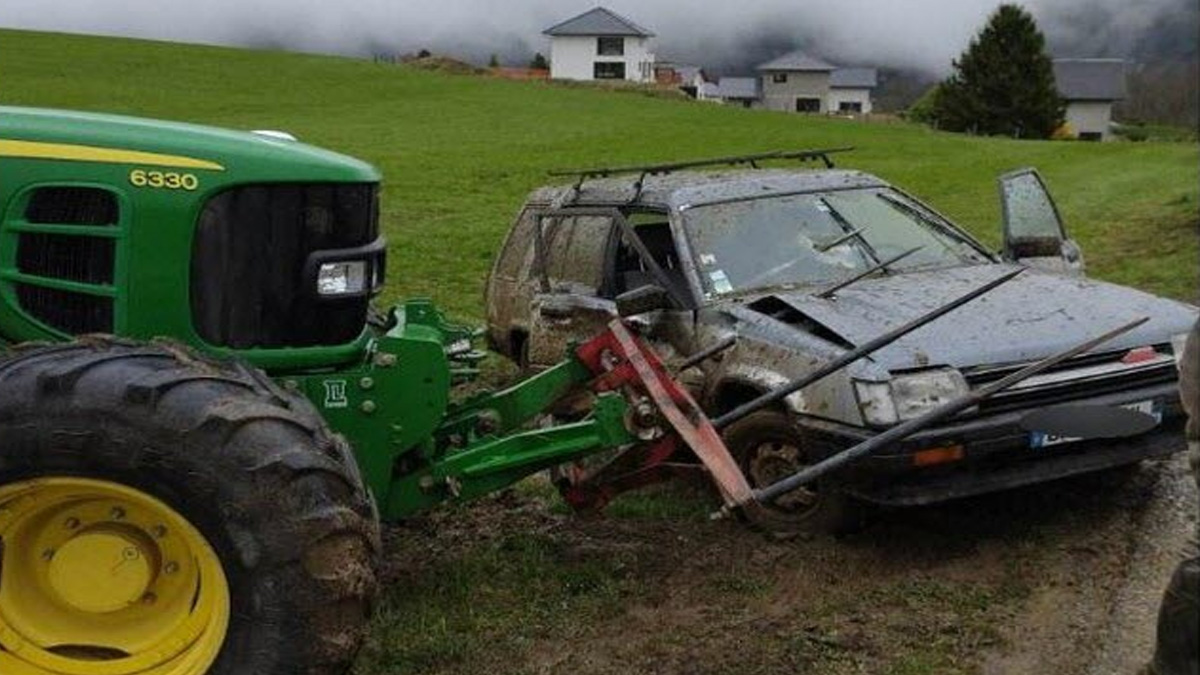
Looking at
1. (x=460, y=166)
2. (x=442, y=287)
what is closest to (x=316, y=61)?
(x=460, y=166)

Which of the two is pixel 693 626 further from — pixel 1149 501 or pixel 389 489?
pixel 1149 501

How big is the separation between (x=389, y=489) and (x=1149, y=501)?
358 centimetres

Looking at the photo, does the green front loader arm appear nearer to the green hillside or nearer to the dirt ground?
the dirt ground

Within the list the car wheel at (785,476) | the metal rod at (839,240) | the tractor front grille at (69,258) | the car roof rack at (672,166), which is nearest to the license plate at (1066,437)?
the car wheel at (785,476)

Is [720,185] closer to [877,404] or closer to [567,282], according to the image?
[567,282]

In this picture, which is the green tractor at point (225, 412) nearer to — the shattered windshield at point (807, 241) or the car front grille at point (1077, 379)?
the car front grille at point (1077, 379)

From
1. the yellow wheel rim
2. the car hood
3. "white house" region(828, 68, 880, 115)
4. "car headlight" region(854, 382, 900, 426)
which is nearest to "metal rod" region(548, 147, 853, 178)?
the car hood

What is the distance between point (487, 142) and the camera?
36344 mm

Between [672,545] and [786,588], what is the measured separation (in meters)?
0.67

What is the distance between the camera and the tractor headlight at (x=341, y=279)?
461 centimetres

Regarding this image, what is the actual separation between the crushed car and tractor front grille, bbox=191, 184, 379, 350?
1430 millimetres

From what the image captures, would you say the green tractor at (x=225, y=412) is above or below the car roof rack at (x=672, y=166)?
below

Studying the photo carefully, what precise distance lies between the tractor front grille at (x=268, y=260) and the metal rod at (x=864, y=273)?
7.99 feet

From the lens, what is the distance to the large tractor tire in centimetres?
374
